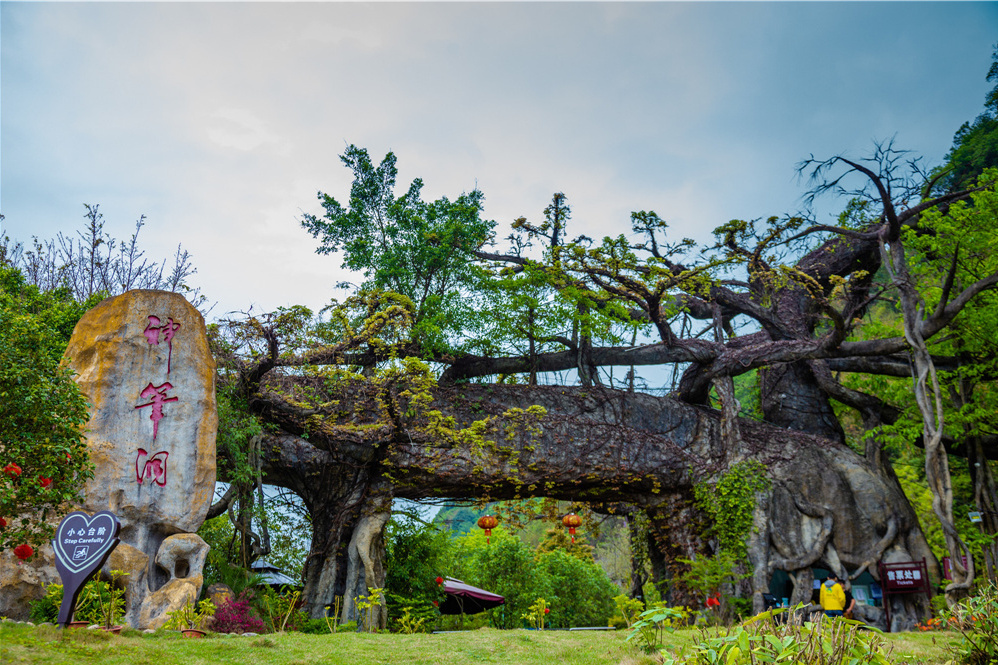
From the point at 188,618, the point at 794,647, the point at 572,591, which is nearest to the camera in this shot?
the point at 794,647

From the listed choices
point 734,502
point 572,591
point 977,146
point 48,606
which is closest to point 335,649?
point 48,606

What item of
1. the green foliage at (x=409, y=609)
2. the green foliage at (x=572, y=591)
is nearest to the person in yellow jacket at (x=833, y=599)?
the green foliage at (x=409, y=609)

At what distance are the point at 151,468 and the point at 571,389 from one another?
835cm

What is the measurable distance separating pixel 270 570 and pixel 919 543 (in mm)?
12720

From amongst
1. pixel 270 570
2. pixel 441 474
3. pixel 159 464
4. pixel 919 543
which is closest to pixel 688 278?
pixel 441 474

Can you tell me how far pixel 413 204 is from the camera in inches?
555

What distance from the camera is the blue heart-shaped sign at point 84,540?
5625mm

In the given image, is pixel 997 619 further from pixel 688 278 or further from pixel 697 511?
pixel 697 511

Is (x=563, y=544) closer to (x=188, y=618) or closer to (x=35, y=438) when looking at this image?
(x=188, y=618)

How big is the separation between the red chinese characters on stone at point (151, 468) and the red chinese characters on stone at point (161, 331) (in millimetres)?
1193

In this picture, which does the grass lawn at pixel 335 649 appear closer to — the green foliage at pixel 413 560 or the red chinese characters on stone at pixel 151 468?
the red chinese characters on stone at pixel 151 468

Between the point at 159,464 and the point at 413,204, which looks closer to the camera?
the point at 159,464

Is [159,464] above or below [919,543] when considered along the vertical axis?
above

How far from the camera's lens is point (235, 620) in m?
7.94
